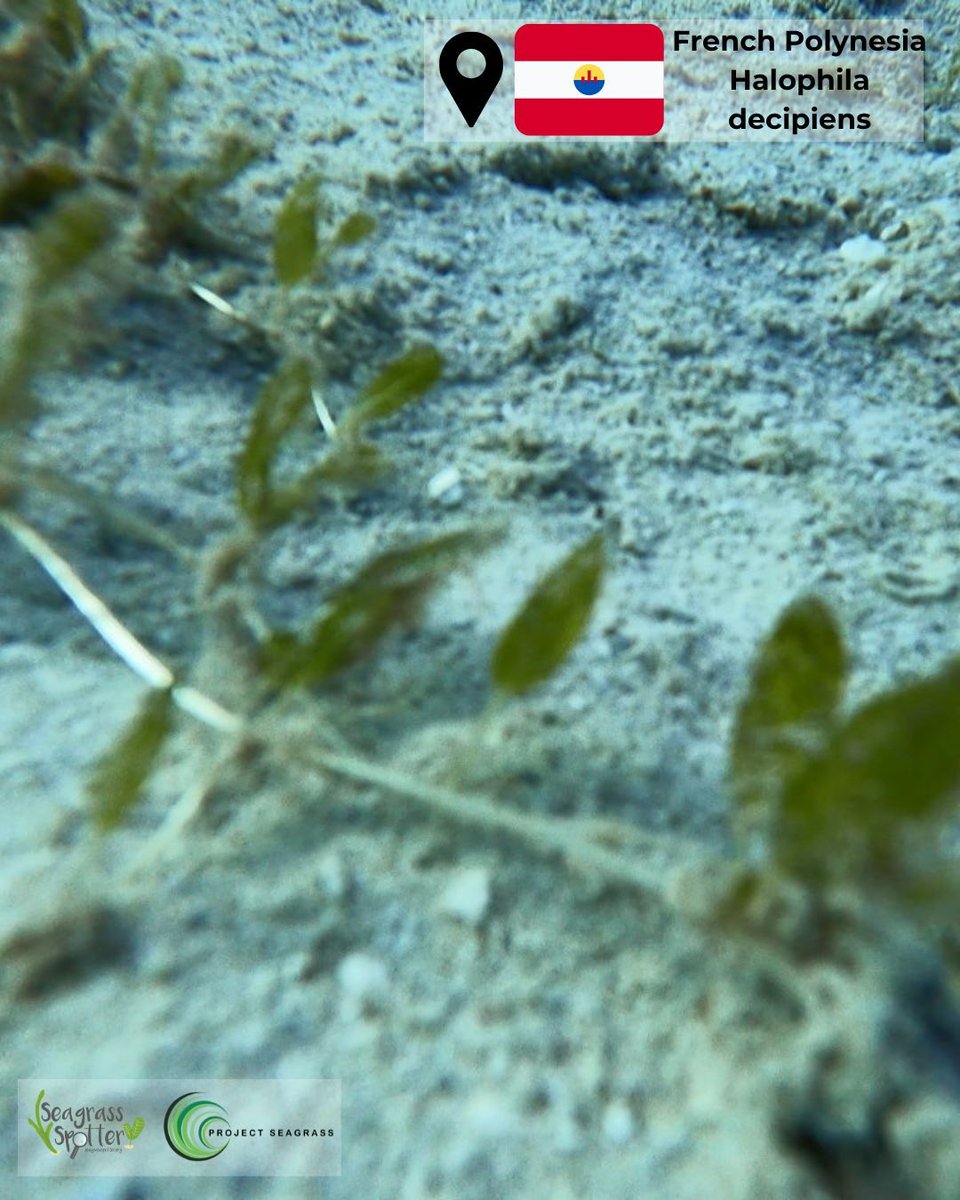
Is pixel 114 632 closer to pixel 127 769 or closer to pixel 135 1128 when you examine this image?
pixel 127 769

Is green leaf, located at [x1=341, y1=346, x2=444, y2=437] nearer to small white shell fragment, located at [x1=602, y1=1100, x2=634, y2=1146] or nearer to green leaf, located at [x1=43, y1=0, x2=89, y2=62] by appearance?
small white shell fragment, located at [x1=602, y1=1100, x2=634, y2=1146]

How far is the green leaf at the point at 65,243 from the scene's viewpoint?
1137mm

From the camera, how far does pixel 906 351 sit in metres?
1.68

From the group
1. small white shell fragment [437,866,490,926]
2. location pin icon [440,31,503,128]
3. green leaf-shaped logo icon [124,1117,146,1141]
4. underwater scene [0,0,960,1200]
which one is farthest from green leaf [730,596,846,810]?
location pin icon [440,31,503,128]

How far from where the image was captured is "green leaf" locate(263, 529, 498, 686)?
93cm

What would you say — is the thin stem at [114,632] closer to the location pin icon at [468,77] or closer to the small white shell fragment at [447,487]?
the small white shell fragment at [447,487]

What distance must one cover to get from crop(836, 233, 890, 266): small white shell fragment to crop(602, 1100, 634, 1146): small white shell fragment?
1.71 metres

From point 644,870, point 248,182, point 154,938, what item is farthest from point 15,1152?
point 248,182

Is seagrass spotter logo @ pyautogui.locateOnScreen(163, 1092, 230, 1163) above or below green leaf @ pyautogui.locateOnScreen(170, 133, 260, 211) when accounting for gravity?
below

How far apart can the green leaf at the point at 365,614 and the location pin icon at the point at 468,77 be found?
5.13ft

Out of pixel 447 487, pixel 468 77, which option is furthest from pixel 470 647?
pixel 468 77

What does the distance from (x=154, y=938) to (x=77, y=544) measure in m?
0.59

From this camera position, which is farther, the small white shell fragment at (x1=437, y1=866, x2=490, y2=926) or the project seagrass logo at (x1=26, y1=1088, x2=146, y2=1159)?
the small white shell fragment at (x1=437, y1=866, x2=490, y2=926)

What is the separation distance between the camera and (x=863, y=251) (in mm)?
1850
